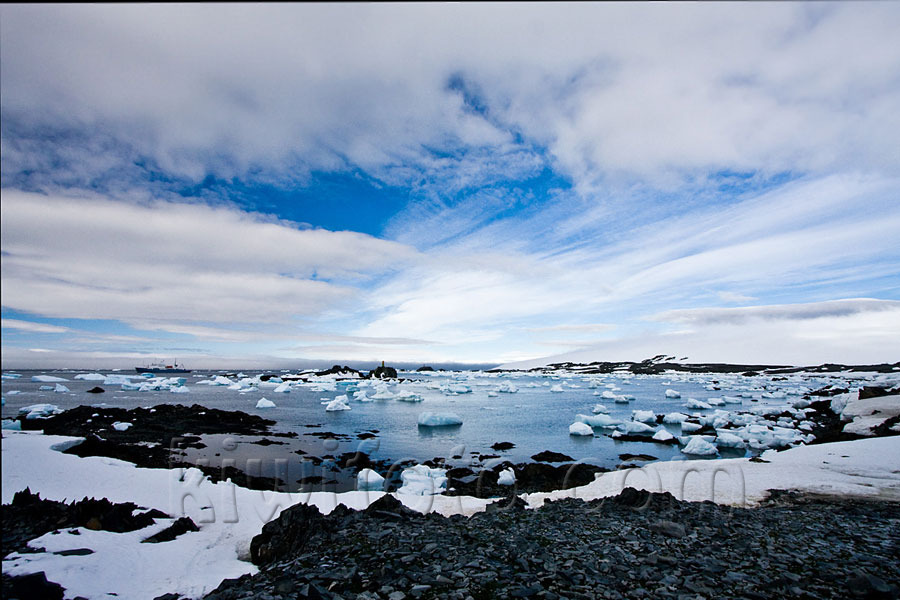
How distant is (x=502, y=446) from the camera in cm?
1780

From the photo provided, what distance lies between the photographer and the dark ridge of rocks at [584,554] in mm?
4238

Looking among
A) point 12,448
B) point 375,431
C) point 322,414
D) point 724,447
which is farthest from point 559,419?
point 12,448

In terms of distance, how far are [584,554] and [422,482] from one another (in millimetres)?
Answer: 6660

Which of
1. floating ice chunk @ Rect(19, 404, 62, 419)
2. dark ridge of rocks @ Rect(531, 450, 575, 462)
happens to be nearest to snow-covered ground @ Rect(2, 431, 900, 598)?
dark ridge of rocks @ Rect(531, 450, 575, 462)

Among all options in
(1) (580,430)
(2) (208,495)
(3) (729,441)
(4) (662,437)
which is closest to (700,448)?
(3) (729,441)

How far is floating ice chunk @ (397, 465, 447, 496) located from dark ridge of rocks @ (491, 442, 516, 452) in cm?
533

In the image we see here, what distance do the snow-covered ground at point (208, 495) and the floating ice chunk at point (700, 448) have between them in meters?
3.72

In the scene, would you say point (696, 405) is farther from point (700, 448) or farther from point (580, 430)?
point (700, 448)

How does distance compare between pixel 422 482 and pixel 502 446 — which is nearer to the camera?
pixel 422 482

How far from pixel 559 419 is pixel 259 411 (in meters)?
20.5

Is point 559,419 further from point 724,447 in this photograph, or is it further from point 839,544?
point 839,544

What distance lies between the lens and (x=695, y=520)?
6297 millimetres

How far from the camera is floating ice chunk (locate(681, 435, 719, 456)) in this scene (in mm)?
16172

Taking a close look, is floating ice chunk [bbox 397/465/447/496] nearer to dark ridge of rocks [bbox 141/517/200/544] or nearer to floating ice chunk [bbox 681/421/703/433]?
dark ridge of rocks [bbox 141/517/200/544]
